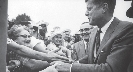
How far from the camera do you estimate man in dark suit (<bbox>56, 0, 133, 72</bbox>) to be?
1.38 meters

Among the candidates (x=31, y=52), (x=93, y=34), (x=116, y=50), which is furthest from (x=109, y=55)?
(x=31, y=52)

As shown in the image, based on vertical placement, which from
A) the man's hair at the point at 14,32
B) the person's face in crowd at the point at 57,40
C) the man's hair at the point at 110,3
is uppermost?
the man's hair at the point at 110,3

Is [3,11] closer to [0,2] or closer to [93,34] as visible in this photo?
[0,2]

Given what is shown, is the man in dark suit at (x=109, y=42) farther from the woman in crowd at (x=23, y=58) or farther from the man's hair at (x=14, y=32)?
the man's hair at (x=14, y=32)

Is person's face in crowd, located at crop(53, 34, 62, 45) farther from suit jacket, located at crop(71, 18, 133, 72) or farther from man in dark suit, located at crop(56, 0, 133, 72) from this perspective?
suit jacket, located at crop(71, 18, 133, 72)

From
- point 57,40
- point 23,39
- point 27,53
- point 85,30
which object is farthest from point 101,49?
point 57,40

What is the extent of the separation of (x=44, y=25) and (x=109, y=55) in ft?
15.4

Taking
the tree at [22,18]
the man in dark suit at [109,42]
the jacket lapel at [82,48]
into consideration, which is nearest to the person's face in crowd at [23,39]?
the tree at [22,18]

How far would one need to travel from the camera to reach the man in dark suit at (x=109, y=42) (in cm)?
138

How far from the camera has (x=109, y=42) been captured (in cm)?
153

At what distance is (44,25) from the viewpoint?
593cm

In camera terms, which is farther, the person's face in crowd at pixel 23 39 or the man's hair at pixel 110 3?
the person's face in crowd at pixel 23 39

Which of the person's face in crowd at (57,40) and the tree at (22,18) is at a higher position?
the tree at (22,18)

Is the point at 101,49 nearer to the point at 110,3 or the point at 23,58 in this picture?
the point at 110,3
